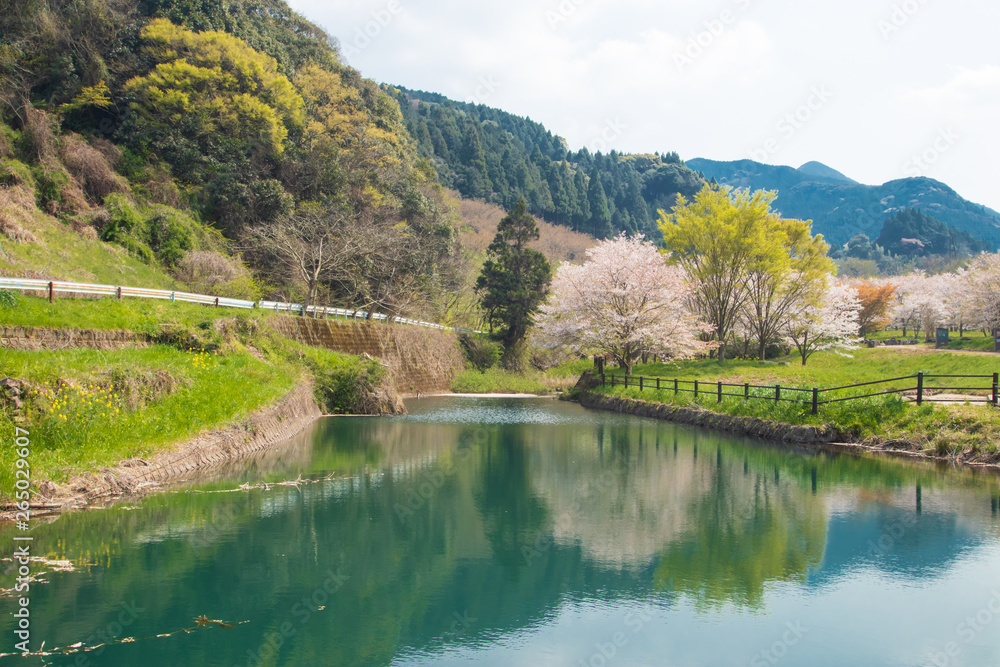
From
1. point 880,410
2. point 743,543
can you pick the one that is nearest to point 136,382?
point 743,543

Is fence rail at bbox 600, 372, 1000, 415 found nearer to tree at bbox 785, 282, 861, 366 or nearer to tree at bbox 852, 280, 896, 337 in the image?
tree at bbox 785, 282, 861, 366

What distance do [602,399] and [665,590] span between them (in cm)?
2272

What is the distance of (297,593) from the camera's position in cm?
731

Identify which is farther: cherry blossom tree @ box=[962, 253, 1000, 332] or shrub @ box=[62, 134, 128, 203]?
cherry blossom tree @ box=[962, 253, 1000, 332]

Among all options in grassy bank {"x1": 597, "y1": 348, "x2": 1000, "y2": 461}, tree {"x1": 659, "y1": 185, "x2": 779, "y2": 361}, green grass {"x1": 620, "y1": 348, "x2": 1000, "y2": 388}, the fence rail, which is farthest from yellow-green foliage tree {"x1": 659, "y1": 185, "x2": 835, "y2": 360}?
the fence rail

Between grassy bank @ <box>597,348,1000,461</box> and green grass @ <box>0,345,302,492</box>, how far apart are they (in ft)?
49.3

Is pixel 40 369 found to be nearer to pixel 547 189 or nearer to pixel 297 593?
pixel 297 593

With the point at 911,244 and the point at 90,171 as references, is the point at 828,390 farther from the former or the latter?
the point at 911,244

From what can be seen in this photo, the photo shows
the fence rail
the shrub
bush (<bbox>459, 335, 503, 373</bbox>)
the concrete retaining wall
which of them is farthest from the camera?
bush (<bbox>459, 335, 503, 373</bbox>)

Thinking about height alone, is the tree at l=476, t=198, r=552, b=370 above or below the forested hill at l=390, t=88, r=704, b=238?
below

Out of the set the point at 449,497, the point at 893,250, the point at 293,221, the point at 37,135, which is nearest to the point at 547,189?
the point at 293,221

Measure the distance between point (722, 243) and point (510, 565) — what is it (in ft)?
91.1

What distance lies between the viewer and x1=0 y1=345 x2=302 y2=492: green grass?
10102mm

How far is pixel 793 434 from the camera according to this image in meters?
19.0
